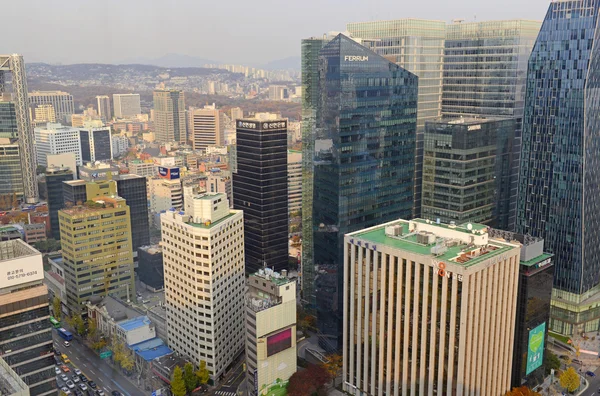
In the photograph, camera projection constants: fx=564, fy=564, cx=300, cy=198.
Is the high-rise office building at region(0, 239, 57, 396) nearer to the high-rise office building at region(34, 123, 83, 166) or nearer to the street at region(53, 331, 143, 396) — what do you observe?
the street at region(53, 331, 143, 396)

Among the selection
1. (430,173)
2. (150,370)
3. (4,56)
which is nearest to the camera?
(150,370)

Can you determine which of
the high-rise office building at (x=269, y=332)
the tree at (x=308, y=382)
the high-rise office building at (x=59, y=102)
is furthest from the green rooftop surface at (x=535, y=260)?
the high-rise office building at (x=59, y=102)

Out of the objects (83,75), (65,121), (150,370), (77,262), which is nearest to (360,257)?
(150,370)

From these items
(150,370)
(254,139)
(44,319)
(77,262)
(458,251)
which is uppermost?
(254,139)

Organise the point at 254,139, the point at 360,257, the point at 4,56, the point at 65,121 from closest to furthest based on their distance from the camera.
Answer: the point at 360,257, the point at 254,139, the point at 4,56, the point at 65,121

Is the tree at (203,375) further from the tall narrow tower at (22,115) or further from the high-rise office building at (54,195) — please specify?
the tall narrow tower at (22,115)

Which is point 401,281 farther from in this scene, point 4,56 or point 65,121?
point 65,121
